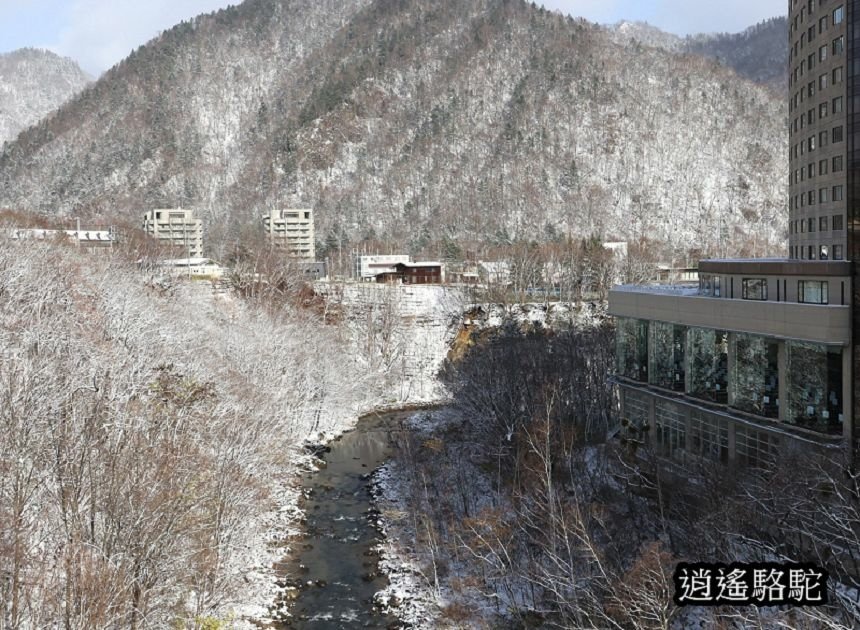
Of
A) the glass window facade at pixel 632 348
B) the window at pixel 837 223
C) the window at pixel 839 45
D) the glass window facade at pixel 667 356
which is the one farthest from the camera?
the glass window facade at pixel 632 348

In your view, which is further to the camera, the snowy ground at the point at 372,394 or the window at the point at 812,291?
the window at the point at 812,291

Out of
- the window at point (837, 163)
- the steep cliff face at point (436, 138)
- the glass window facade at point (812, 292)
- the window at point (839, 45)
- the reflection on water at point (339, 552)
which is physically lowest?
the reflection on water at point (339, 552)

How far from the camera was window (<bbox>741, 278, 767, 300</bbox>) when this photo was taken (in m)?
21.2

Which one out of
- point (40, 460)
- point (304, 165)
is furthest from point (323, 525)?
point (304, 165)

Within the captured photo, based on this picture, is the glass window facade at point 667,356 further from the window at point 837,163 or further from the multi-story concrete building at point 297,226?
the multi-story concrete building at point 297,226

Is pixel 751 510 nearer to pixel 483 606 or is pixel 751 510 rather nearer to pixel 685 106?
pixel 483 606

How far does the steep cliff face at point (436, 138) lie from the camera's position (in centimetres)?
11175

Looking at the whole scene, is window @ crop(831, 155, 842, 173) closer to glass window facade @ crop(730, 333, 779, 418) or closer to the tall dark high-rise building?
the tall dark high-rise building

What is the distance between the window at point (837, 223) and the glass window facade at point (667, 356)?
210 inches

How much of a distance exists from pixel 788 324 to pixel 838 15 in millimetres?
9674

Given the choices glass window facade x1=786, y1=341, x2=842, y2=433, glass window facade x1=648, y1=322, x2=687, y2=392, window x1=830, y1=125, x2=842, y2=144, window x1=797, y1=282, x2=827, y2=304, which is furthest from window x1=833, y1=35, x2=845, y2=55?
glass window facade x1=648, y1=322, x2=687, y2=392

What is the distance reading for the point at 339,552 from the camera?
858 inches

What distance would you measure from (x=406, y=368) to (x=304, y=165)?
272 ft

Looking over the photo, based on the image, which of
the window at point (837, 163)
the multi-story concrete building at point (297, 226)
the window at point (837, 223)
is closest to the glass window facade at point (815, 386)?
the window at point (837, 223)
